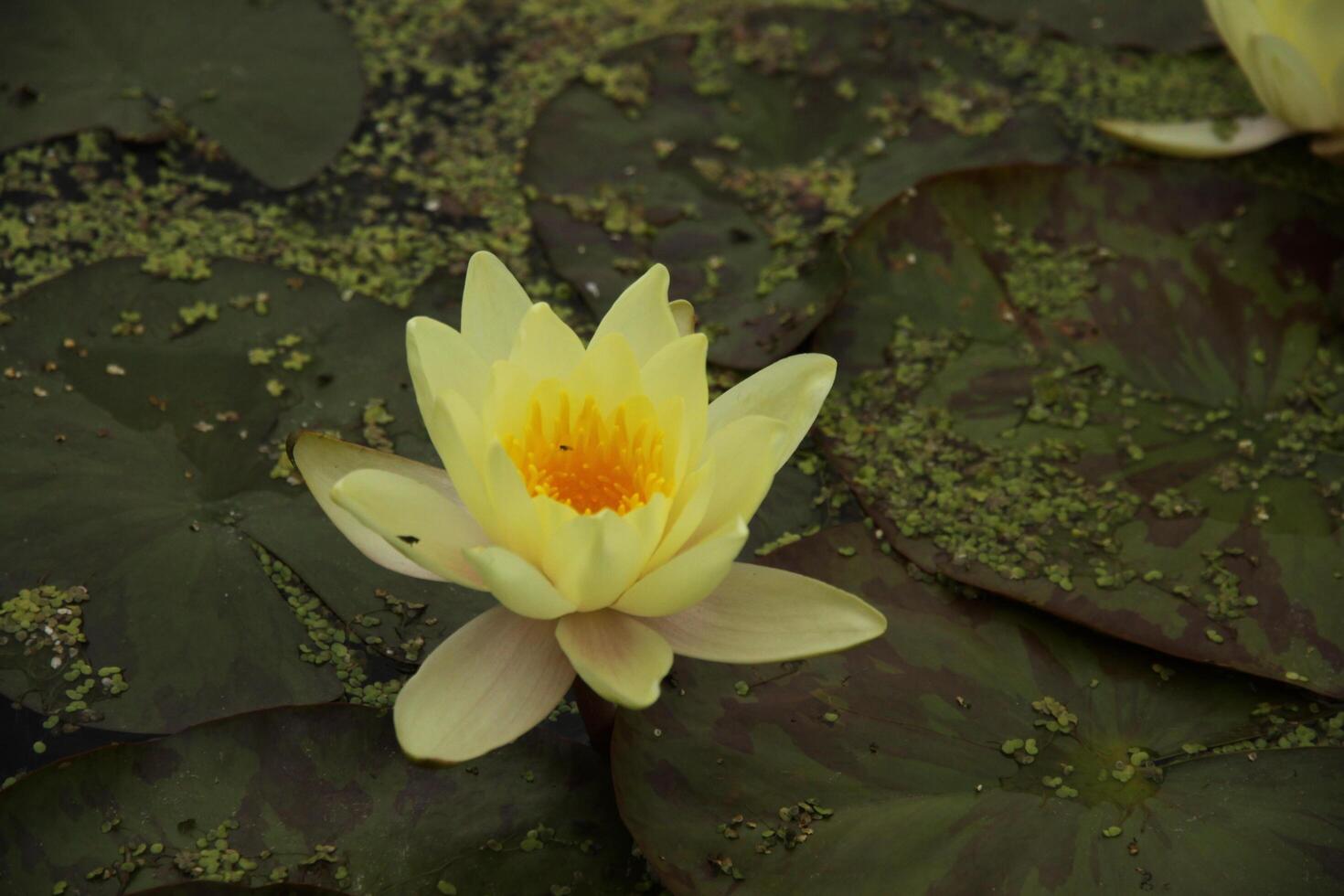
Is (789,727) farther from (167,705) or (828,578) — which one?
(167,705)

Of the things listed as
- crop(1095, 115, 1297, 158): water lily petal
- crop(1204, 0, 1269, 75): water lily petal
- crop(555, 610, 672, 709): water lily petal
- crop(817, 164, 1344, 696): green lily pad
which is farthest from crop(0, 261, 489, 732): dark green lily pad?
crop(1204, 0, 1269, 75): water lily petal

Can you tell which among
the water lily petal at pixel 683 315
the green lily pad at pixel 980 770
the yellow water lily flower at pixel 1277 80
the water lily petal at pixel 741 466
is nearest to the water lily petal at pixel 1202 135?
the yellow water lily flower at pixel 1277 80

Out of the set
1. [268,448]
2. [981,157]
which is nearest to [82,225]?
[268,448]

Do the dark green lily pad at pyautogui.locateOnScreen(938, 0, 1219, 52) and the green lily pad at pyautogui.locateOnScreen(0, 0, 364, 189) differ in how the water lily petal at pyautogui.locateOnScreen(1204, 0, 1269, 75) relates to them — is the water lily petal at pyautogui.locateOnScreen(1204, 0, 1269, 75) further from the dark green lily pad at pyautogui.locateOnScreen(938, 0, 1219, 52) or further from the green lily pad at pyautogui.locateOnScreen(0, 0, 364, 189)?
the green lily pad at pyautogui.locateOnScreen(0, 0, 364, 189)

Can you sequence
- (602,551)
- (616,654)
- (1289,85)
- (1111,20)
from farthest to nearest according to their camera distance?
(1111,20) → (1289,85) → (616,654) → (602,551)

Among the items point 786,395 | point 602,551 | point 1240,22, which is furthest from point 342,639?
point 1240,22

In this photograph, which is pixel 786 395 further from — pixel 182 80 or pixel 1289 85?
pixel 182 80
